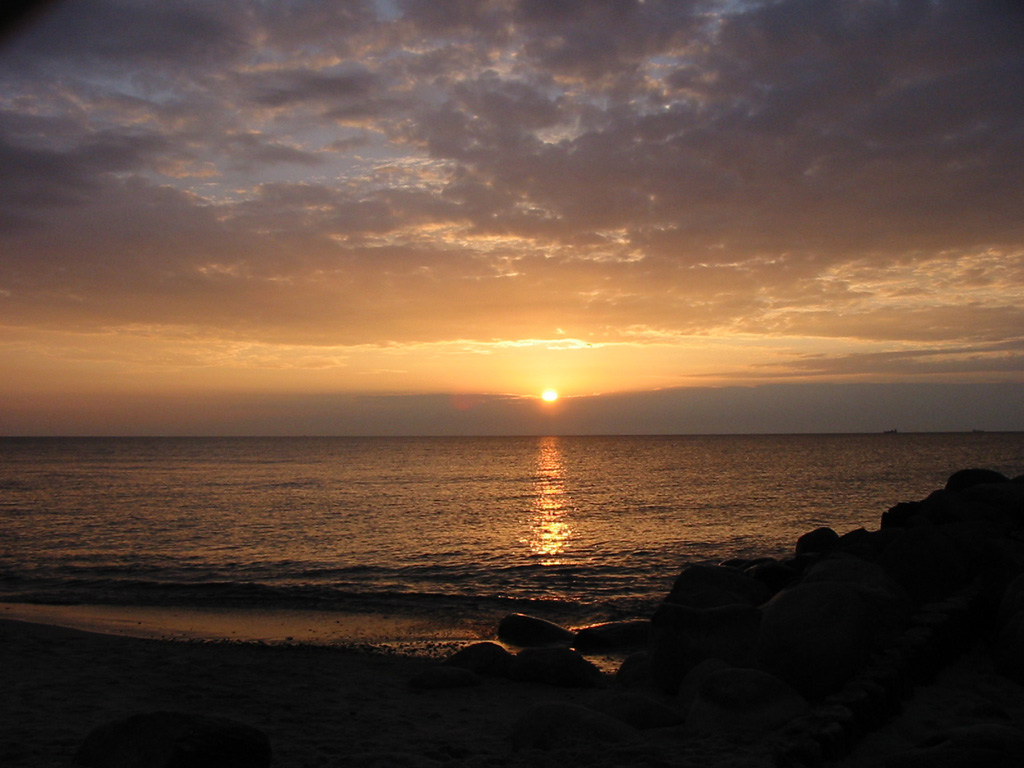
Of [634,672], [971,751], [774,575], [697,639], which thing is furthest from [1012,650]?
[774,575]

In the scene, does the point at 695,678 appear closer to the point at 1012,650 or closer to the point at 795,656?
the point at 795,656

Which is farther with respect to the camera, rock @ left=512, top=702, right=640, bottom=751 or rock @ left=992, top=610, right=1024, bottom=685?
rock @ left=992, top=610, right=1024, bottom=685

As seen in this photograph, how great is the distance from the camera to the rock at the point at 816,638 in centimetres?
790

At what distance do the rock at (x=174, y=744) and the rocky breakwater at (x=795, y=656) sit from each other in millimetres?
2694

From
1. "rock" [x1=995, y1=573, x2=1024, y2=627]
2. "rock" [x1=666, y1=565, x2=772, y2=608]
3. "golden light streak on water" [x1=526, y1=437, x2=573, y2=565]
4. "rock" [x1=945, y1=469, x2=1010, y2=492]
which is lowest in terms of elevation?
"golden light streak on water" [x1=526, y1=437, x2=573, y2=565]

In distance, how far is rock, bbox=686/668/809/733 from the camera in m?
7.09

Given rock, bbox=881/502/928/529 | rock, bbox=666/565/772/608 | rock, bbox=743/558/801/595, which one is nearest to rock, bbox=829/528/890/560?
rock, bbox=743/558/801/595

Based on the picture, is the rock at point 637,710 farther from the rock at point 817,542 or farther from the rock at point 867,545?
the rock at point 817,542

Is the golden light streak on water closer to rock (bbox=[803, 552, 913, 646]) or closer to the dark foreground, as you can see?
the dark foreground

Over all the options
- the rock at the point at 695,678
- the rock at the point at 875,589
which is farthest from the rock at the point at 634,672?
the rock at the point at 875,589

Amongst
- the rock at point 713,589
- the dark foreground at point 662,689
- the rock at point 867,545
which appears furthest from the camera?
the rock at point 867,545

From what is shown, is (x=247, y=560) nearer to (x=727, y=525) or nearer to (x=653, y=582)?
(x=653, y=582)

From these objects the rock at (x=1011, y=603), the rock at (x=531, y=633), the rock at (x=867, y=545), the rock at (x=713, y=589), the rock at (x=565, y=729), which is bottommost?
the rock at (x=531, y=633)

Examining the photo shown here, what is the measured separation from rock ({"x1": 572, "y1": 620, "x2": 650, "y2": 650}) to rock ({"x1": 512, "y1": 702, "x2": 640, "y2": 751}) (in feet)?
18.8
